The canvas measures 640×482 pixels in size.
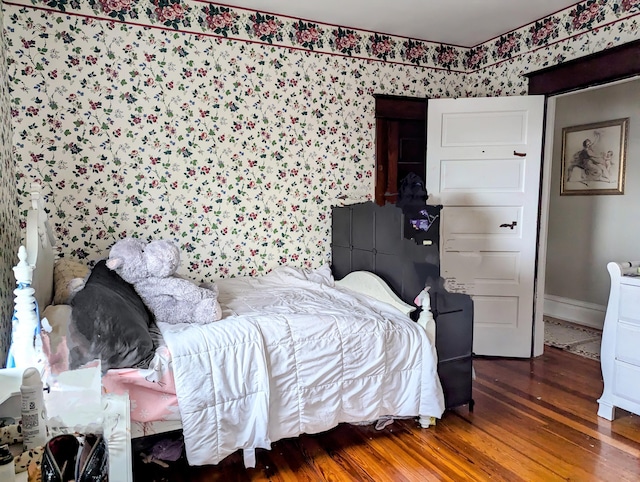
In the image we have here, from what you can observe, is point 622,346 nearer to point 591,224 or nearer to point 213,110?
point 591,224

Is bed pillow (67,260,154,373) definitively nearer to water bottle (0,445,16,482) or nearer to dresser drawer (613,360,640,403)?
water bottle (0,445,16,482)

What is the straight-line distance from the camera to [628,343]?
2215 mm

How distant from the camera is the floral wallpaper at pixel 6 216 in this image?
5.42ft

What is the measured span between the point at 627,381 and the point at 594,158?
244cm

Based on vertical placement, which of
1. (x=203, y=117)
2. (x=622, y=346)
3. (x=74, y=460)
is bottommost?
(x=622, y=346)

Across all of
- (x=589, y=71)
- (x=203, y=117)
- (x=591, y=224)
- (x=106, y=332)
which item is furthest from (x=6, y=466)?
(x=591, y=224)

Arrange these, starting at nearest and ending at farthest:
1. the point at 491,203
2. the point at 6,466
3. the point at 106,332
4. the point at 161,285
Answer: the point at 6,466 < the point at 106,332 < the point at 161,285 < the point at 491,203

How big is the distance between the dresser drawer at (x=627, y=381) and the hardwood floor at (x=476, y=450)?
179mm

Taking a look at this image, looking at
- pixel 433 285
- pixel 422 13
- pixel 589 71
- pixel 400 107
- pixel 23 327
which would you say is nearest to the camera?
pixel 23 327

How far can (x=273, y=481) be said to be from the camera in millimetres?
1856

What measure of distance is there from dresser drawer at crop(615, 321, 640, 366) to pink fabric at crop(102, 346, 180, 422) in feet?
7.43

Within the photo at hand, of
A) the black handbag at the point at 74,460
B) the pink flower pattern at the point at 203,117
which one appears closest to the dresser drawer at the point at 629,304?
the pink flower pattern at the point at 203,117

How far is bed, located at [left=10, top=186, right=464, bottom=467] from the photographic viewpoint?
174cm

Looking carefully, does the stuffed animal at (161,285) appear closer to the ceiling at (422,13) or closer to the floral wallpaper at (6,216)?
the floral wallpaper at (6,216)
